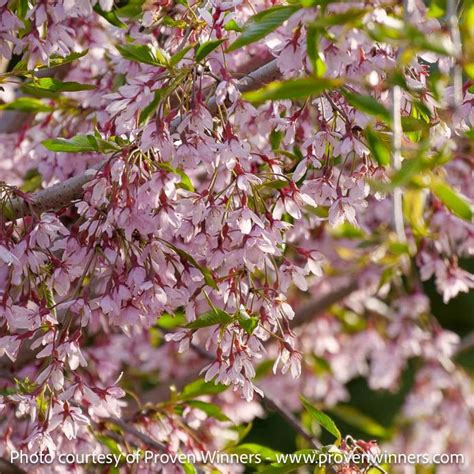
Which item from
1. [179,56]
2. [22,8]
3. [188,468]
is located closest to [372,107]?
[179,56]

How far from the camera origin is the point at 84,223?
1253 millimetres

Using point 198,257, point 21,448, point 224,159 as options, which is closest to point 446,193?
point 224,159

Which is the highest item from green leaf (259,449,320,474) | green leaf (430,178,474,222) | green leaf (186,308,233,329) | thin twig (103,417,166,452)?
green leaf (430,178,474,222)

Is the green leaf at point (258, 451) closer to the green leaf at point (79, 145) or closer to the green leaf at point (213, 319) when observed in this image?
the green leaf at point (213, 319)

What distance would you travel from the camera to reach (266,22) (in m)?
1.07

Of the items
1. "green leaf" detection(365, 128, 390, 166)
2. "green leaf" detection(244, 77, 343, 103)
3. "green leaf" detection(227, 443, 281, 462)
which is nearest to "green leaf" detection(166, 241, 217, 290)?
"green leaf" detection(365, 128, 390, 166)

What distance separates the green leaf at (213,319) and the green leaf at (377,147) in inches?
11.4

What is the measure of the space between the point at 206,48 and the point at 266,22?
12cm

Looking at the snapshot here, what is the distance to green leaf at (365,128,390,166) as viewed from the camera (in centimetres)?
117

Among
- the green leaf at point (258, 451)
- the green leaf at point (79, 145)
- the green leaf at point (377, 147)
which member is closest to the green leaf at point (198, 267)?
the green leaf at point (79, 145)

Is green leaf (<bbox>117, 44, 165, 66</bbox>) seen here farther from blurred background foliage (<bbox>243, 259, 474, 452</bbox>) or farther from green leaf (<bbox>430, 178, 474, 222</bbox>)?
blurred background foliage (<bbox>243, 259, 474, 452</bbox>)

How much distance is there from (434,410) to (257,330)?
5.60 feet

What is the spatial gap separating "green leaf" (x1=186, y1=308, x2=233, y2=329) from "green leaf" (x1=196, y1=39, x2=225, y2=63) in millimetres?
333

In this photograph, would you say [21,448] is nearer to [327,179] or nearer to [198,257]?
[198,257]
